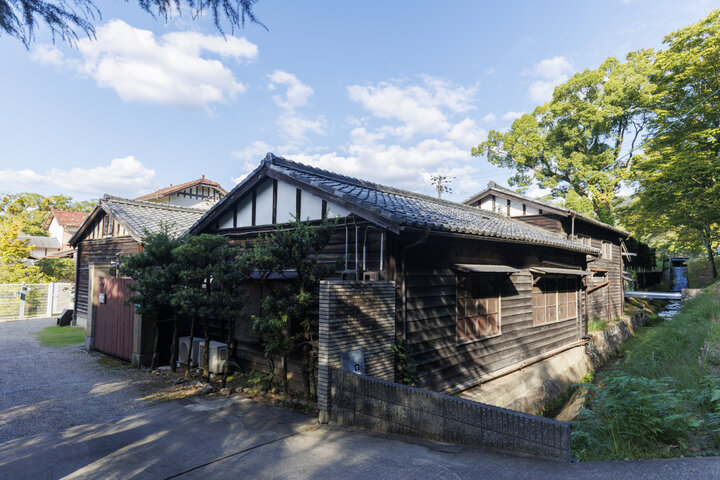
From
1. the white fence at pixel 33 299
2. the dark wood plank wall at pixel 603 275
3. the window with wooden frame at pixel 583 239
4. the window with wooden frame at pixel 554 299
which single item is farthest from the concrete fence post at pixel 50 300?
the window with wooden frame at pixel 583 239

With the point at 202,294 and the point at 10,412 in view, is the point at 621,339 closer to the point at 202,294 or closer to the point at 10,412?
the point at 202,294

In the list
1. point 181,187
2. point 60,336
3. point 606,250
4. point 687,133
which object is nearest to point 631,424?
point 60,336

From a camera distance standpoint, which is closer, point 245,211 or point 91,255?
point 245,211

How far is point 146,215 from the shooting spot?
14.2 m

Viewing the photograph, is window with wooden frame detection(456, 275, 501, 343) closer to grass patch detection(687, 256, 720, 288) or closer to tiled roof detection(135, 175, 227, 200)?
tiled roof detection(135, 175, 227, 200)

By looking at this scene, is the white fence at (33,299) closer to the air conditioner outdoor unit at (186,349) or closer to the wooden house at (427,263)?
the wooden house at (427,263)

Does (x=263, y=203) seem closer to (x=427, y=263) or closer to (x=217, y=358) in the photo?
(x=217, y=358)

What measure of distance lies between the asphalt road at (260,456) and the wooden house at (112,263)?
394cm

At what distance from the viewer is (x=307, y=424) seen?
5312 millimetres

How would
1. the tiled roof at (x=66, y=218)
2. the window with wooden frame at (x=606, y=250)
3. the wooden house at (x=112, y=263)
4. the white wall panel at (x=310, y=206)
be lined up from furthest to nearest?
the tiled roof at (x=66, y=218)
the window with wooden frame at (x=606, y=250)
the wooden house at (x=112, y=263)
the white wall panel at (x=310, y=206)

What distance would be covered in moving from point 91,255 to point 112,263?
3000 mm

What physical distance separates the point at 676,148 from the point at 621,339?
9225mm

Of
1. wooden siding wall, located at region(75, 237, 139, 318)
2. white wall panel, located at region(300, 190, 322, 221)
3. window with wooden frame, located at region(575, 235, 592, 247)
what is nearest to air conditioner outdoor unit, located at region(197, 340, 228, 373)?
white wall panel, located at region(300, 190, 322, 221)

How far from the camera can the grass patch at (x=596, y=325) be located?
566 inches
